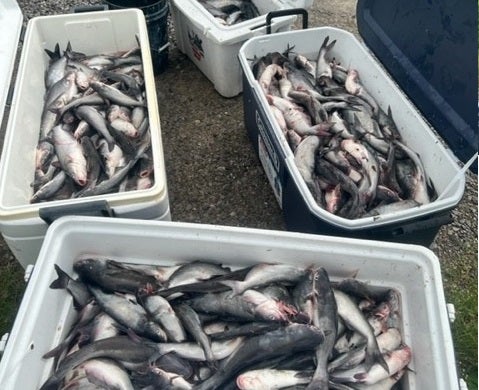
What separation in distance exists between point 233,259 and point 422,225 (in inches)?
34.3

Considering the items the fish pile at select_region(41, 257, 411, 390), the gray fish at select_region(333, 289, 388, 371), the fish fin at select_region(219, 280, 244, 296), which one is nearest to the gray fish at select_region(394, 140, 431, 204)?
the fish pile at select_region(41, 257, 411, 390)

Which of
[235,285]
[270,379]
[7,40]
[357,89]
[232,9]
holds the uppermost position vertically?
[7,40]

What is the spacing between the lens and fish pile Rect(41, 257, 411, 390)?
72.9 inches

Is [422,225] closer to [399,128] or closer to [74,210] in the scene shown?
[399,128]

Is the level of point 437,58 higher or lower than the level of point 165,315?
higher

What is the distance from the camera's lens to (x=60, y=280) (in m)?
2.02

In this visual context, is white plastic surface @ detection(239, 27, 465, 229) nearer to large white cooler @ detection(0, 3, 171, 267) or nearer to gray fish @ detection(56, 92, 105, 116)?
large white cooler @ detection(0, 3, 171, 267)

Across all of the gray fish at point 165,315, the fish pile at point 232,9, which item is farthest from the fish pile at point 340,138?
the gray fish at point 165,315

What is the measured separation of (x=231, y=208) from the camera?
327 cm

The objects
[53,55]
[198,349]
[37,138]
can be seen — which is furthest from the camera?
[53,55]

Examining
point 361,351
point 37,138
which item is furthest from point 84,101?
point 361,351

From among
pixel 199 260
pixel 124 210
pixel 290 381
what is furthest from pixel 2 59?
pixel 290 381

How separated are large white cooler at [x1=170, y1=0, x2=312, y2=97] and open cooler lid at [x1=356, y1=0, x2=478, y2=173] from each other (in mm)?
747

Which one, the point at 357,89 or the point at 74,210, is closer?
the point at 74,210
